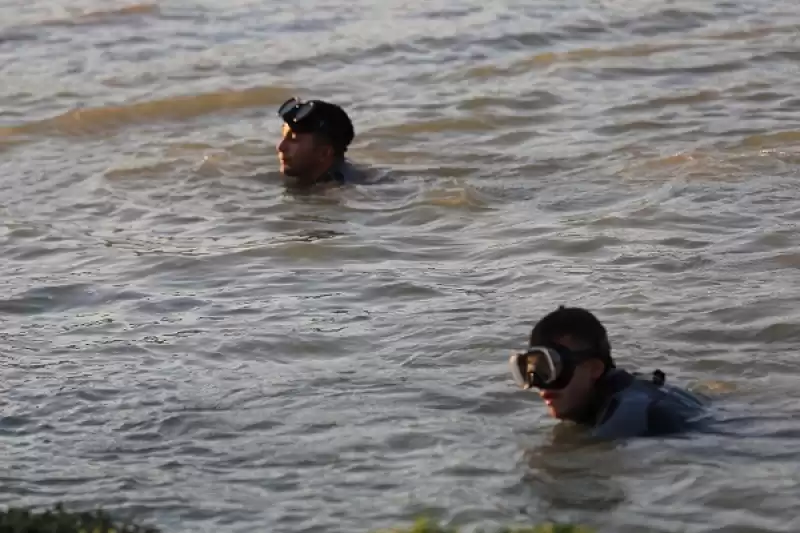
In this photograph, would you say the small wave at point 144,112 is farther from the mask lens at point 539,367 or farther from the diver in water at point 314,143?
the mask lens at point 539,367

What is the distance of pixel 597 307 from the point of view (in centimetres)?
854

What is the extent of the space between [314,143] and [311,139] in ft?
0.13

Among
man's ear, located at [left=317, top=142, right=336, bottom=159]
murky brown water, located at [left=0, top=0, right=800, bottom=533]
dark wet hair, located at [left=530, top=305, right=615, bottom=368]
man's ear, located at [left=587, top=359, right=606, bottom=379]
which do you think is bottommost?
murky brown water, located at [left=0, top=0, right=800, bottom=533]

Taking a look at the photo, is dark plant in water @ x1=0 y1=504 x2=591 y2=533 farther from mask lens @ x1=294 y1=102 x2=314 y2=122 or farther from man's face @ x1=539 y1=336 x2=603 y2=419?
mask lens @ x1=294 y1=102 x2=314 y2=122

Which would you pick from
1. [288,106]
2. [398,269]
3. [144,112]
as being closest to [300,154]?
[288,106]

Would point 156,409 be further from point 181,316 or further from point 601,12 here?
point 601,12

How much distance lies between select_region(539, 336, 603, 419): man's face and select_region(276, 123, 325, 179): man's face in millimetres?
5282

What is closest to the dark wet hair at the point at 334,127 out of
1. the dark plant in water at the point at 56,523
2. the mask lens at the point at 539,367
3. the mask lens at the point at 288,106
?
the mask lens at the point at 288,106

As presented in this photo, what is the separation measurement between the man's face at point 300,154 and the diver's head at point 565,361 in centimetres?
528

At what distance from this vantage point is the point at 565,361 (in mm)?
6477

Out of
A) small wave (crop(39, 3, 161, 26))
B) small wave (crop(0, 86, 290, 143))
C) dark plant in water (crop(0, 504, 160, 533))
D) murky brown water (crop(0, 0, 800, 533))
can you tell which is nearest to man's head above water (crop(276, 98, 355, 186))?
murky brown water (crop(0, 0, 800, 533))

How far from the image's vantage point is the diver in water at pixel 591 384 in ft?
21.3

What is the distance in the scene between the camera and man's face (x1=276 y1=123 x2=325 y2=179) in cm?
1162

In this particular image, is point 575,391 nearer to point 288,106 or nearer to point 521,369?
point 521,369
